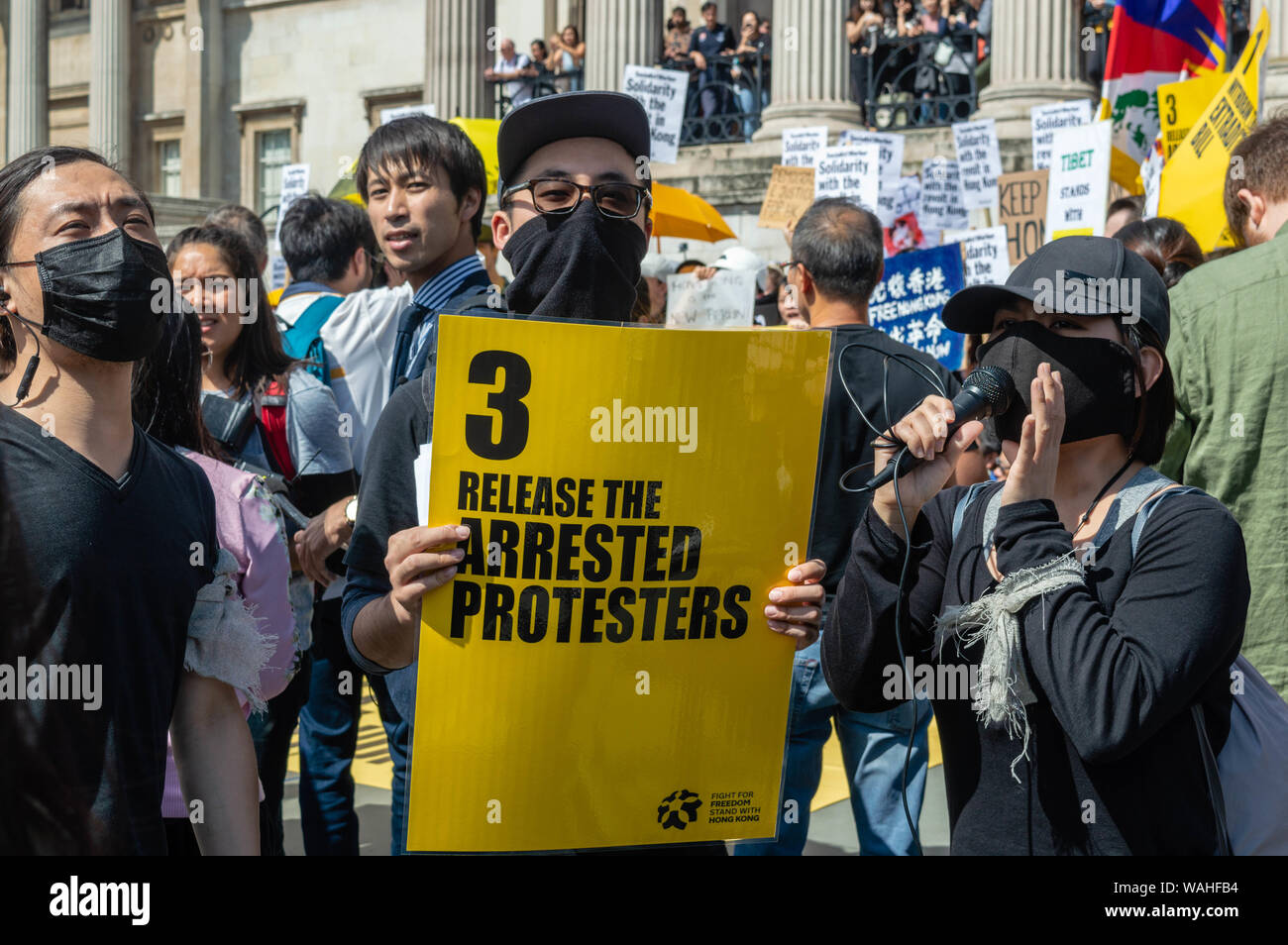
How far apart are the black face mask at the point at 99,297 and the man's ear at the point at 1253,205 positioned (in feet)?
10.4

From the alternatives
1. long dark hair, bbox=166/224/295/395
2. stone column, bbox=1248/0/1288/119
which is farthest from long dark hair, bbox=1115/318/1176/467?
stone column, bbox=1248/0/1288/119

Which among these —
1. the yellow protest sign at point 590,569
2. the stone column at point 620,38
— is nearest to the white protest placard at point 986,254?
the yellow protest sign at point 590,569

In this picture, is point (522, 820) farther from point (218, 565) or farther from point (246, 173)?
point (246, 173)

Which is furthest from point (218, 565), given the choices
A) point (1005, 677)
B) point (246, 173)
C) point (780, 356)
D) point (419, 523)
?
point (246, 173)

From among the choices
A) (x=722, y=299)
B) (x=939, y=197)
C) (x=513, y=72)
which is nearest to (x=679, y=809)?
(x=722, y=299)

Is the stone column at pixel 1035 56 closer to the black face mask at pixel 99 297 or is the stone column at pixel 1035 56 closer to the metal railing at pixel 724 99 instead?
the metal railing at pixel 724 99

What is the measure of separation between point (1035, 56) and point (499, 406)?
53.8 ft

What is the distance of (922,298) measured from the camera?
26.9 feet

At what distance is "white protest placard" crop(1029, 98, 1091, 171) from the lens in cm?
952

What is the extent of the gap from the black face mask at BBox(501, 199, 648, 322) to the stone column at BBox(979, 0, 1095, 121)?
50.1 feet

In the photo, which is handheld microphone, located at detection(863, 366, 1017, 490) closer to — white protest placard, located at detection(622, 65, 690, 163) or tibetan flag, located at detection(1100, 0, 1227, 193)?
tibetan flag, located at detection(1100, 0, 1227, 193)

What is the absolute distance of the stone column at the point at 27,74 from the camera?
33.2 meters
